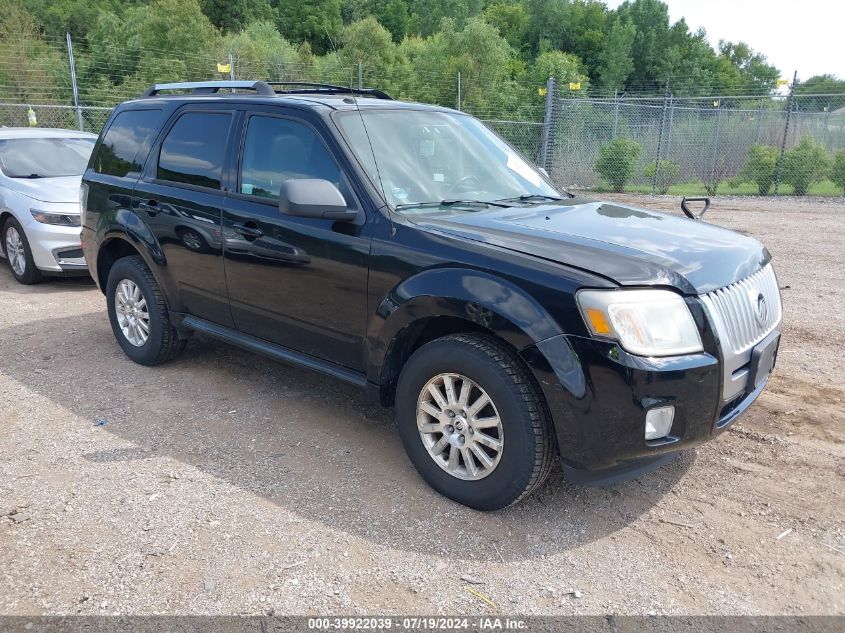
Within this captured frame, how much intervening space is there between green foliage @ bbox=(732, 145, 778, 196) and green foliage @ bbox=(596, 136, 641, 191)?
287cm

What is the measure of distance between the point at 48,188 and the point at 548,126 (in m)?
11.8

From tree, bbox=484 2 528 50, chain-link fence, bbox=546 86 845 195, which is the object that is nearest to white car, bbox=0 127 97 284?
chain-link fence, bbox=546 86 845 195

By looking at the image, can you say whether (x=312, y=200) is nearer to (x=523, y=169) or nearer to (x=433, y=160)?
(x=433, y=160)

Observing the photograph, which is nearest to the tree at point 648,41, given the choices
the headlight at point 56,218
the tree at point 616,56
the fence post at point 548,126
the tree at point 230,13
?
the tree at point 616,56

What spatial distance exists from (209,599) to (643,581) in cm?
173

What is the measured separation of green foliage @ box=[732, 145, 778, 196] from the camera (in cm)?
1781

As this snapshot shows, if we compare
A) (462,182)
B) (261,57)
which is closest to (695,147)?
(462,182)

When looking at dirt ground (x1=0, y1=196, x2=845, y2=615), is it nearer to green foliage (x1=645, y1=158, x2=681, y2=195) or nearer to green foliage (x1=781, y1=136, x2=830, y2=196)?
green foliage (x1=645, y1=158, x2=681, y2=195)

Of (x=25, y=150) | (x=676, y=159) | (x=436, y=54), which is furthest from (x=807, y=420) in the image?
(x=436, y=54)

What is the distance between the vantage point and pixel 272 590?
2791 mm

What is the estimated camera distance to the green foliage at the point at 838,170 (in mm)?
17359

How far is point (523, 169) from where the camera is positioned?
4633mm

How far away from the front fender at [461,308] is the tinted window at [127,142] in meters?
2.61

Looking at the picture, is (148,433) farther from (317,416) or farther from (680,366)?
(680,366)
